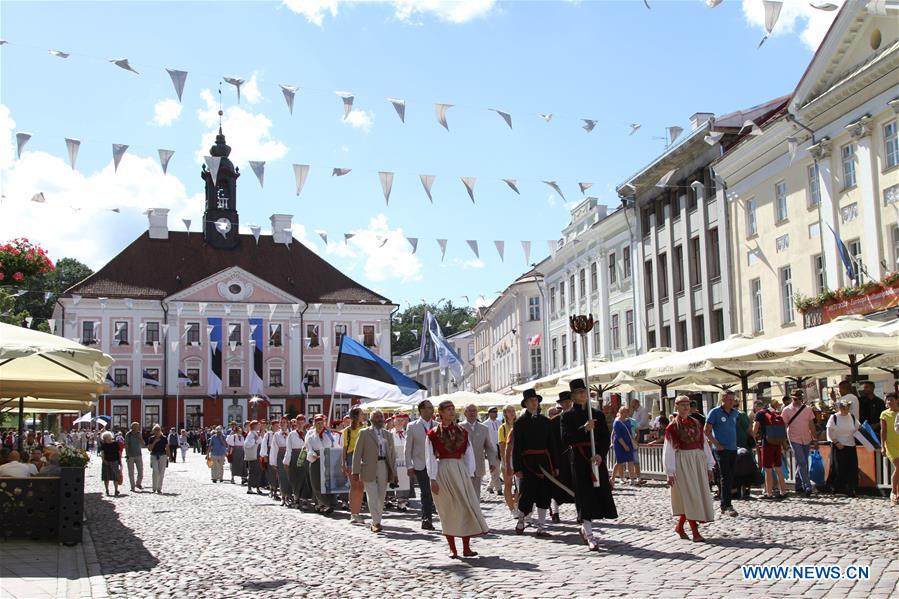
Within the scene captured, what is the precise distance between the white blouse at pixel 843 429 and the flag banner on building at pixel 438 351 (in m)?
16.1

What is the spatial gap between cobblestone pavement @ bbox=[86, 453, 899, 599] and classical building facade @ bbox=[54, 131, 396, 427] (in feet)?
192

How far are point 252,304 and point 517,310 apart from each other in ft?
74.8

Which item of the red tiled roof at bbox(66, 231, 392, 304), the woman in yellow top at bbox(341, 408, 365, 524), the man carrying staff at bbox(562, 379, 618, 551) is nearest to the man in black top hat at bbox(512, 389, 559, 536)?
the man carrying staff at bbox(562, 379, 618, 551)

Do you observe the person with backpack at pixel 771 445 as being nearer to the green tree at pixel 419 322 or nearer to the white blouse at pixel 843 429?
the white blouse at pixel 843 429

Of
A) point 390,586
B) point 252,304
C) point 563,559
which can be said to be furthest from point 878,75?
point 252,304

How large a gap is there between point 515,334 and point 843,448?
49449 millimetres

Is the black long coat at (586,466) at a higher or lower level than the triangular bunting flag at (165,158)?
lower

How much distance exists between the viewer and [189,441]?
6762cm

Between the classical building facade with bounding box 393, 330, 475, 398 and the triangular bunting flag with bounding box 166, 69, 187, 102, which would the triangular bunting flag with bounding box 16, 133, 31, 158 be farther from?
the classical building facade with bounding box 393, 330, 475, 398

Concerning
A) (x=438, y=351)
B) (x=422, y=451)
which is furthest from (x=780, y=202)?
(x=422, y=451)

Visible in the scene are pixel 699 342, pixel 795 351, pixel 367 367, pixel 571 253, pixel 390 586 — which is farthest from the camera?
pixel 571 253

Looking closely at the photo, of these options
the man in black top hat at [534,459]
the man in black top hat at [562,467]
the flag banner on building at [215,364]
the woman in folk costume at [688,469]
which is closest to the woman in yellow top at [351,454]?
the man in black top hat at [534,459]

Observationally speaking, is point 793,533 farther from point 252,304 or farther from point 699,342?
point 252,304

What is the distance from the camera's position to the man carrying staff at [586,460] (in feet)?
38.9
